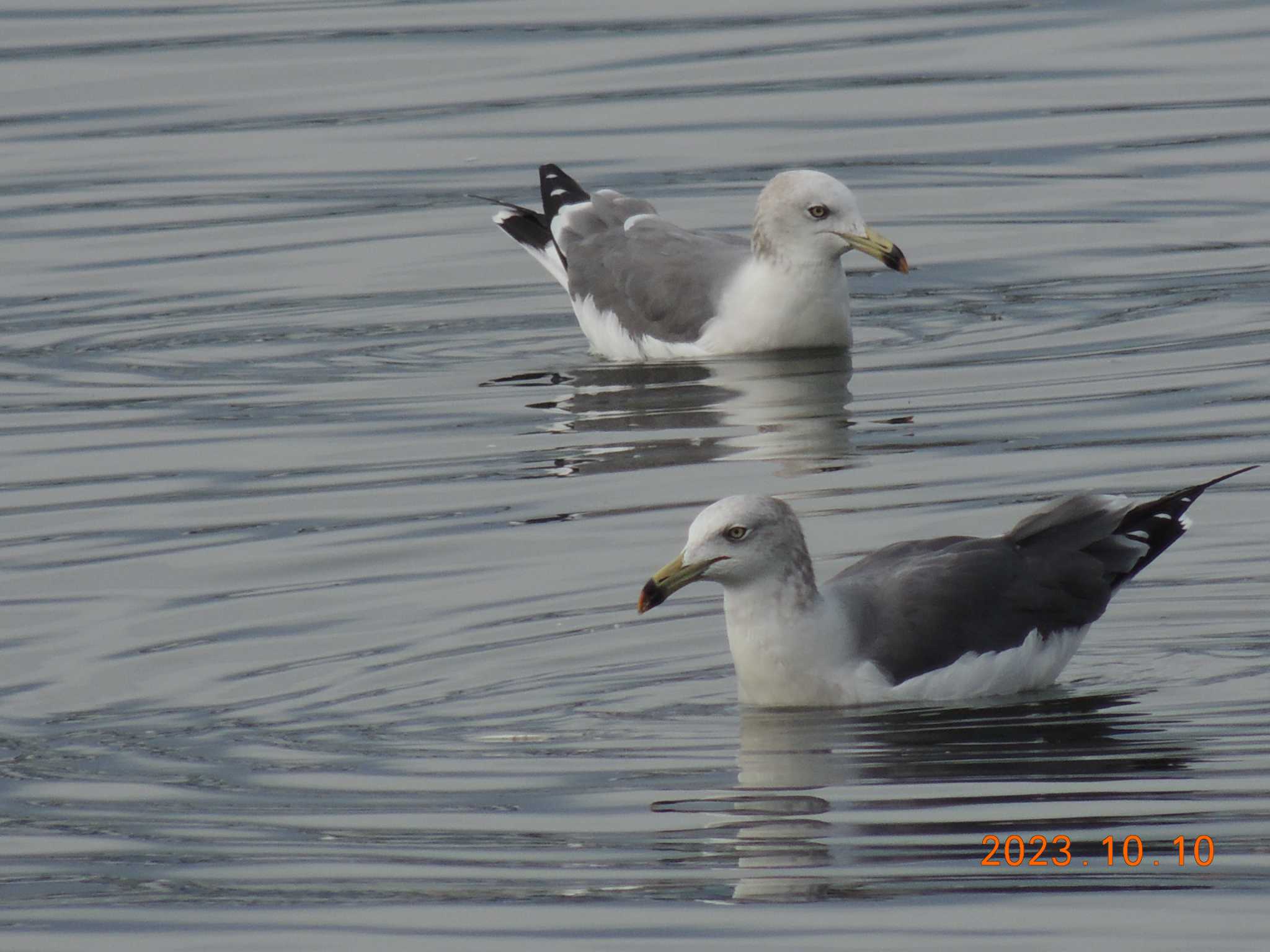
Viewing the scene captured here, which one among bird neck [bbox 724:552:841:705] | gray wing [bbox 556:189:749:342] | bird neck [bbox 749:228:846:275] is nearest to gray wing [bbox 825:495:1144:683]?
bird neck [bbox 724:552:841:705]

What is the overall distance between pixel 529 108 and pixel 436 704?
1314 centimetres

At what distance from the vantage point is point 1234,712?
9148 millimetres

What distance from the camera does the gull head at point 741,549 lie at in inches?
383

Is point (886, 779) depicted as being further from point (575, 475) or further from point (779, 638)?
point (575, 475)

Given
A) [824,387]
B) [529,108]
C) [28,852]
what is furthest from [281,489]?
[529,108]

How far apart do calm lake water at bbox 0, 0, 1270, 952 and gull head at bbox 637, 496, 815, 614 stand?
455 mm

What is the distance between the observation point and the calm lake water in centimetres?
803

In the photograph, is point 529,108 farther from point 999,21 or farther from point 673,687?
point 673,687

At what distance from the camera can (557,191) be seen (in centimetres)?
1792

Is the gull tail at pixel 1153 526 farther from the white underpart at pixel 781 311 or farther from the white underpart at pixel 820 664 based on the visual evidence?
the white underpart at pixel 781 311

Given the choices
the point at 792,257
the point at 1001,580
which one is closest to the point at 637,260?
the point at 792,257

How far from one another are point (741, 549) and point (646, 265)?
6585 millimetres

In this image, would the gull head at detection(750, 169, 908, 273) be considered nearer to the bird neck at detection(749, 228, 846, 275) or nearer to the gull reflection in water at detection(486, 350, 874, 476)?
the bird neck at detection(749, 228, 846, 275)

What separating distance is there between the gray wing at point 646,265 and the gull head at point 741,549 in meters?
6.03
